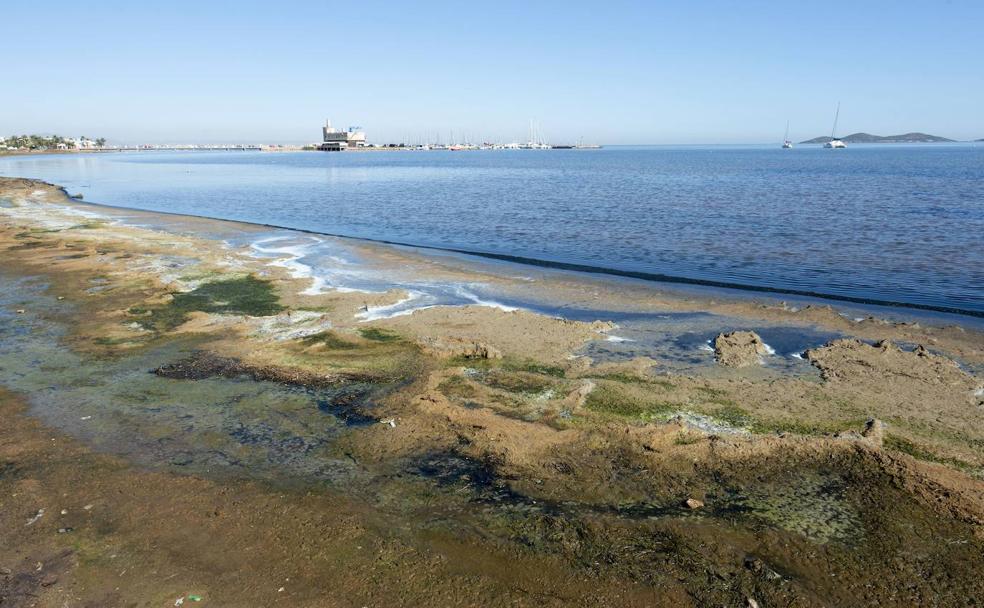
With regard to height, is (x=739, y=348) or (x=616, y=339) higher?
(x=739, y=348)

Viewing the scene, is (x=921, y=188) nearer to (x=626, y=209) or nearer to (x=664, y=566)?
(x=626, y=209)

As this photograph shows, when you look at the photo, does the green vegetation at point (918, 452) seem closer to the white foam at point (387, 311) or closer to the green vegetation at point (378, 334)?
the green vegetation at point (378, 334)

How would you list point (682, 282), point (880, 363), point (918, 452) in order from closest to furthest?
point (918, 452) < point (880, 363) < point (682, 282)

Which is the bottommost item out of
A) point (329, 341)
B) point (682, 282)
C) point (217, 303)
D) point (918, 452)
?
point (682, 282)

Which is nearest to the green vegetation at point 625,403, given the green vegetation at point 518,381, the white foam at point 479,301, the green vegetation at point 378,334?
the green vegetation at point 518,381

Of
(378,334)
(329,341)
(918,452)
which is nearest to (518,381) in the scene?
(378,334)

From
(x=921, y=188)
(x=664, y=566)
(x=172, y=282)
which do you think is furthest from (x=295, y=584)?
(x=921, y=188)

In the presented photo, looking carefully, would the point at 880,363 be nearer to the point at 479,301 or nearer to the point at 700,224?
the point at 479,301
